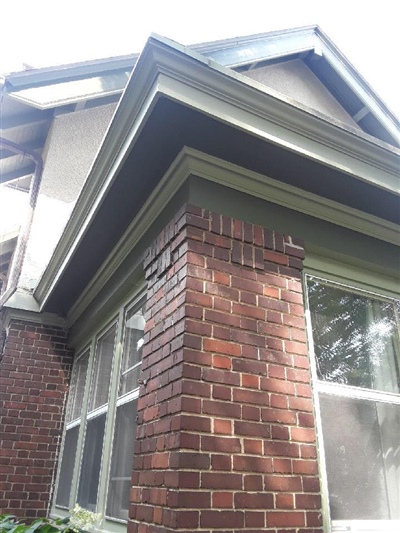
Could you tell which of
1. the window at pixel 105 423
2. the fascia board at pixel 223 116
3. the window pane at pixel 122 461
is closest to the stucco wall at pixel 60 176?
the window at pixel 105 423

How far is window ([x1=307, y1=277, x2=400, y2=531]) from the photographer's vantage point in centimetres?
272

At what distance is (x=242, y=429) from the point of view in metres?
2.39

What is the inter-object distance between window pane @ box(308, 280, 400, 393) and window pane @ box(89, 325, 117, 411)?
6.53 ft

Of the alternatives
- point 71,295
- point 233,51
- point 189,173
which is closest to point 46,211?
point 71,295

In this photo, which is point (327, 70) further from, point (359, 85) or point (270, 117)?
point (270, 117)

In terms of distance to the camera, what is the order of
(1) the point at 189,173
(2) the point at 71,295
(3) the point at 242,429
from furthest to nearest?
1. (2) the point at 71,295
2. (1) the point at 189,173
3. (3) the point at 242,429

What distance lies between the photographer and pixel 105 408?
3.98m

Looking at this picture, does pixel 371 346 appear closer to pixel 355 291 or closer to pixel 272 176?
pixel 355 291

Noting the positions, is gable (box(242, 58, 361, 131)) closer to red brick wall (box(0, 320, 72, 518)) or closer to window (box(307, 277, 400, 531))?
window (box(307, 277, 400, 531))

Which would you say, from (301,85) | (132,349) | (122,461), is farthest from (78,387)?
(301,85)

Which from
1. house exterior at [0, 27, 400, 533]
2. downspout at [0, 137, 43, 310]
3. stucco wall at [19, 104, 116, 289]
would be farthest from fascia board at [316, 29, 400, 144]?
downspout at [0, 137, 43, 310]

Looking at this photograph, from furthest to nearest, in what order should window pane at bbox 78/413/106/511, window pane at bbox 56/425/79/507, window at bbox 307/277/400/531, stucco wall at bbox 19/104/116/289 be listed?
stucco wall at bbox 19/104/116/289 → window pane at bbox 56/425/79/507 → window pane at bbox 78/413/106/511 → window at bbox 307/277/400/531

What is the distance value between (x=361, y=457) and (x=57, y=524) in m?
1.91

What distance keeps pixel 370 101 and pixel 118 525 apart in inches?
241
